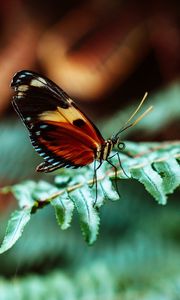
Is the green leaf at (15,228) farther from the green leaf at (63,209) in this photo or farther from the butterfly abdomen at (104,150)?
the butterfly abdomen at (104,150)

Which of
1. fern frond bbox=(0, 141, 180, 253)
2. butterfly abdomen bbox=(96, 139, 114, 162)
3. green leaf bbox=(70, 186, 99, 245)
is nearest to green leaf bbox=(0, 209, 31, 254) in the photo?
fern frond bbox=(0, 141, 180, 253)

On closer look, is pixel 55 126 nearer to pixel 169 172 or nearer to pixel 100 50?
pixel 169 172

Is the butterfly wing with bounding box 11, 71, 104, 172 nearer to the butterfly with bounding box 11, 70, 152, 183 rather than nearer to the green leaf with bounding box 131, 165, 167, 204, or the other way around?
the butterfly with bounding box 11, 70, 152, 183

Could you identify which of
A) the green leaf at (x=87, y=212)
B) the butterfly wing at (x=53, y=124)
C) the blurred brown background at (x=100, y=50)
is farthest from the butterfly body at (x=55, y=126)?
the blurred brown background at (x=100, y=50)

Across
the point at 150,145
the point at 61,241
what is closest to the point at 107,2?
the point at 61,241

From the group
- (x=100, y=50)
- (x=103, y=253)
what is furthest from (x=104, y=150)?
(x=100, y=50)

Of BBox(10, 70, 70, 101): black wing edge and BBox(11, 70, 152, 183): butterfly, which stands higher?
BBox(10, 70, 70, 101): black wing edge
